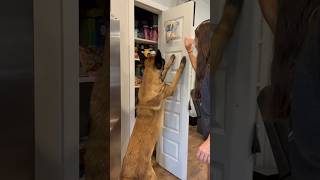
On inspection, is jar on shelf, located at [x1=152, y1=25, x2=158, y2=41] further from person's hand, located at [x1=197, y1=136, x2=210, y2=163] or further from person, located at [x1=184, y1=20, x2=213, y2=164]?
person's hand, located at [x1=197, y1=136, x2=210, y2=163]

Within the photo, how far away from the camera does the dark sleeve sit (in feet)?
1.25

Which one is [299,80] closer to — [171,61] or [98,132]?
[98,132]

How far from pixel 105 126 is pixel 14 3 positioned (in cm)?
53

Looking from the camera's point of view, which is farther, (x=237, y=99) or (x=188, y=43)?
(x=188, y=43)

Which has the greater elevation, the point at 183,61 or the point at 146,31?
the point at 146,31

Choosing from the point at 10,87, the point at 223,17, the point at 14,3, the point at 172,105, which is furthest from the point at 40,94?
the point at 172,105

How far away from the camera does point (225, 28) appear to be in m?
0.50

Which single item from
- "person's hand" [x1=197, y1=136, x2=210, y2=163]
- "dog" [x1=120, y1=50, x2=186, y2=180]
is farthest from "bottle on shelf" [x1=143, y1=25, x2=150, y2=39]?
"person's hand" [x1=197, y1=136, x2=210, y2=163]

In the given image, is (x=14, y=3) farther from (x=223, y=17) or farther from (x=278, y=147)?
(x=278, y=147)

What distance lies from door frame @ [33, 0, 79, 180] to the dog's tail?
381 mm

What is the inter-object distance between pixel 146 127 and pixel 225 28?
165 centimetres

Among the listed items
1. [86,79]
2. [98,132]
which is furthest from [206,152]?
[86,79]

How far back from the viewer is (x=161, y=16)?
2834 millimetres

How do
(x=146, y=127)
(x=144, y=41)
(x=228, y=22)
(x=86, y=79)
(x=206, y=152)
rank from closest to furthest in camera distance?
(x=228, y=22) < (x=86, y=79) < (x=206, y=152) < (x=146, y=127) < (x=144, y=41)
